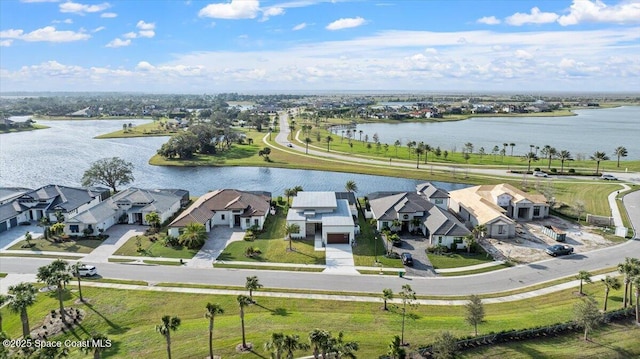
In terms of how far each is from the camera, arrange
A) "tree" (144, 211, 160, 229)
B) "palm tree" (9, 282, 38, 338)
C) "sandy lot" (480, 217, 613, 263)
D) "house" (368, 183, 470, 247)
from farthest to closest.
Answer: "tree" (144, 211, 160, 229), "house" (368, 183, 470, 247), "sandy lot" (480, 217, 613, 263), "palm tree" (9, 282, 38, 338)

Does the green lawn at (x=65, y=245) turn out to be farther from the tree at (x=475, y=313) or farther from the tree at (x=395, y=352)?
the tree at (x=475, y=313)

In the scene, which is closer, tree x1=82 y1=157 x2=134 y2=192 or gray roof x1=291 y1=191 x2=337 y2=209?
gray roof x1=291 y1=191 x2=337 y2=209

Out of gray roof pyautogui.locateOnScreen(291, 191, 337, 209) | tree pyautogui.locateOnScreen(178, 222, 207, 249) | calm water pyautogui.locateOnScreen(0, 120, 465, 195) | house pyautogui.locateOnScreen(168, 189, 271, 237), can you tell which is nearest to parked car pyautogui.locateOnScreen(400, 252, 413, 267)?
gray roof pyautogui.locateOnScreen(291, 191, 337, 209)

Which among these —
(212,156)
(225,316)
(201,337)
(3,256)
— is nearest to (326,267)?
(225,316)

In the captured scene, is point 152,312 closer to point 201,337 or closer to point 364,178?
point 201,337

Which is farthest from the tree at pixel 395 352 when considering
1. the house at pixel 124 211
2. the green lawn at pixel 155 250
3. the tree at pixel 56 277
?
the house at pixel 124 211

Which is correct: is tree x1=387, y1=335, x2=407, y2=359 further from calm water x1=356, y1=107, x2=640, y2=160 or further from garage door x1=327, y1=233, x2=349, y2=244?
calm water x1=356, y1=107, x2=640, y2=160
